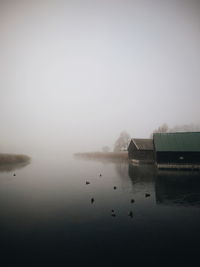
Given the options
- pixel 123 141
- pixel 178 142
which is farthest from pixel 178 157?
pixel 123 141

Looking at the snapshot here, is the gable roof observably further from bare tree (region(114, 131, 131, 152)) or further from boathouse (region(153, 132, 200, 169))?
bare tree (region(114, 131, 131, 152))

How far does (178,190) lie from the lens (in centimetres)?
2820

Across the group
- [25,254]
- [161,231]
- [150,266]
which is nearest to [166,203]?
[161,231]

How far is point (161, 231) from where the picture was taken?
17.2m

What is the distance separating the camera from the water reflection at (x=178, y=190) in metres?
24.3

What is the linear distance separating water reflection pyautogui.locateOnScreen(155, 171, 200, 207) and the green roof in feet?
27.8

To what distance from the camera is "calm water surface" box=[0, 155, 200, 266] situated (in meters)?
13.8

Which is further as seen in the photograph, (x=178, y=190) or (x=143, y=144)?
(x=143, y=144)

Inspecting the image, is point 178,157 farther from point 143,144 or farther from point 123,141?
point 123,141

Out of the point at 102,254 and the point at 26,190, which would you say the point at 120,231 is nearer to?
the point at 102,254

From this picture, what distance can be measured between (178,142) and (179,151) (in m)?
3.02

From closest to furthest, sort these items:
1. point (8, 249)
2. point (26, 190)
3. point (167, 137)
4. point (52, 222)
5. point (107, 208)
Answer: point (8, 249)
point (52, 222)
point (107, 208)
point (26, 190)
point (167, 137)

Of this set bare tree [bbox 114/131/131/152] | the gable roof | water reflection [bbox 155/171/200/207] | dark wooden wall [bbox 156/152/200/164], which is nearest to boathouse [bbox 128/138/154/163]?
the gable roof

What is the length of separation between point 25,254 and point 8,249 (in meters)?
1.84
